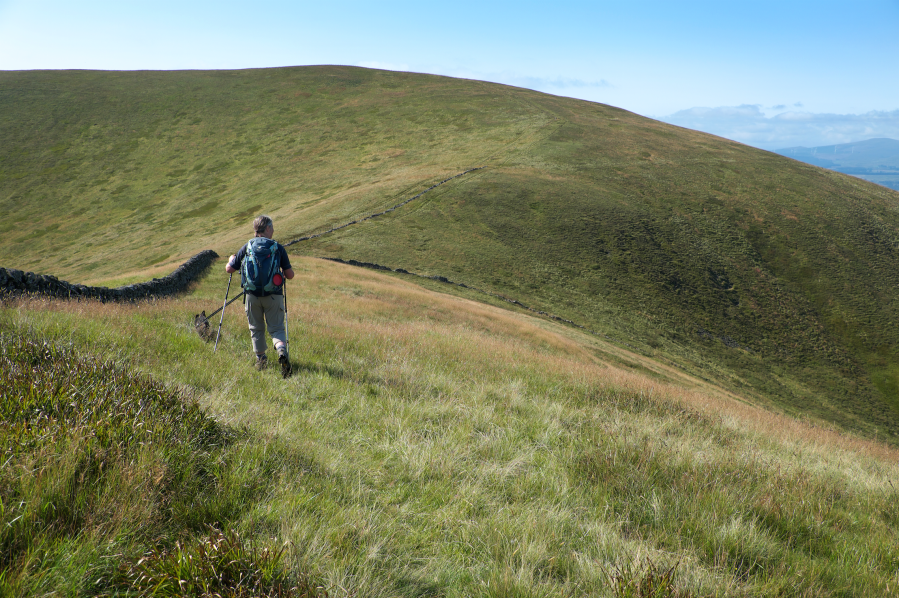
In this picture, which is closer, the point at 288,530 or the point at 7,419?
the point at 288,530

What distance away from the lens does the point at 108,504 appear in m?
2.79

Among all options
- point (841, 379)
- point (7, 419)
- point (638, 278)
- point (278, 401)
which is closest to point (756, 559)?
point (278, 401)

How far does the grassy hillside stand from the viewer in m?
39.9

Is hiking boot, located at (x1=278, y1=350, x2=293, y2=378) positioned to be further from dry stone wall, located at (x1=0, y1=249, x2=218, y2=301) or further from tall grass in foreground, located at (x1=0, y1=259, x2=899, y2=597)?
dry stone wall, located at (x1=0, y1=249, x2=218, y2=301)

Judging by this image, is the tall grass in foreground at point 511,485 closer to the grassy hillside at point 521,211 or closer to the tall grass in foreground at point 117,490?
the tall grass in foreground at point 117,490

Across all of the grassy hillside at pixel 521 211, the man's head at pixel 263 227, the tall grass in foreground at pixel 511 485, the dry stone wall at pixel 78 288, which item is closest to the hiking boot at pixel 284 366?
the tall grass in foreground at pixel 511 485

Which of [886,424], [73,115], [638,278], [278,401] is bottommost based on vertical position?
[886,424]

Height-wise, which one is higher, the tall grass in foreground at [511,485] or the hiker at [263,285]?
the hiker at [263,285]

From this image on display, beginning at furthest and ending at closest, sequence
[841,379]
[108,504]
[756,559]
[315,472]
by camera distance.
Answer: [841,379]
[315,472]
[756,559]
[108,504]

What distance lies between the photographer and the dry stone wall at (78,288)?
9989 millimetres

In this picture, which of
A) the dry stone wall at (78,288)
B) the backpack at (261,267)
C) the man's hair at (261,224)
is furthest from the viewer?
the dry stone wall at (78,288)

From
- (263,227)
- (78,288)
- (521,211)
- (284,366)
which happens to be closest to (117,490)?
(284,366)

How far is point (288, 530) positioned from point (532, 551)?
1.65 meters

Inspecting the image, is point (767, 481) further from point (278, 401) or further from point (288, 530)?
point (278, 401)
